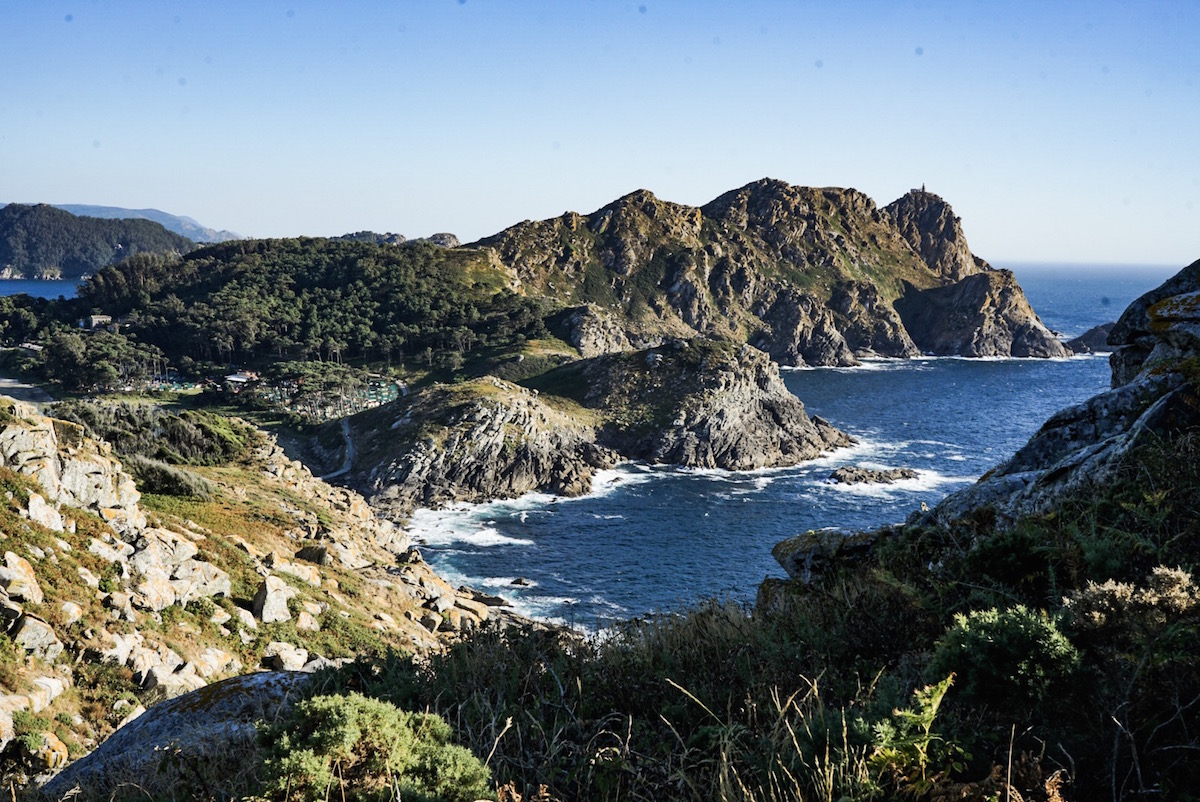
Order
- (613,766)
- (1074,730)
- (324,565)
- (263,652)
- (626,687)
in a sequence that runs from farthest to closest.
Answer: (324,565) → (263,652) → (626,687) → (613,766) → (1074,730)

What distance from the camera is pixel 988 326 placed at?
179250 millimetres

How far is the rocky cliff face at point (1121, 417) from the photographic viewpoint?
870 centimetres

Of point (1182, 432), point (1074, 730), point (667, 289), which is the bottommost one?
point (1074, 730)

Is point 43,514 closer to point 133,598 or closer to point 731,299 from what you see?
point 133,598

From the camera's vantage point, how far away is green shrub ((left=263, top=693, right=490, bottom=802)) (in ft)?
16.2

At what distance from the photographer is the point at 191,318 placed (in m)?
135

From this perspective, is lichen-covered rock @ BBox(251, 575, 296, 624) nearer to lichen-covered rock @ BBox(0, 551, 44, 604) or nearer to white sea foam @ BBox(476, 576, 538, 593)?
lichen-covered rock @ BBox(0, 551, 44, 604)

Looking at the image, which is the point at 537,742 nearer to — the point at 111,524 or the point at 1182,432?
the point at 1182,432

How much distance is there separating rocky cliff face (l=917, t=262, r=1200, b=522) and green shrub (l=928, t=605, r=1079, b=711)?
14.2ft

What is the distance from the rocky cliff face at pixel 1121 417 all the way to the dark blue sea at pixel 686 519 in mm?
22000

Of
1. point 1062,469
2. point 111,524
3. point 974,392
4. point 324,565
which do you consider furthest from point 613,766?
point 974,392

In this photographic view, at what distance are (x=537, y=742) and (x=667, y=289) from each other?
186417 mm

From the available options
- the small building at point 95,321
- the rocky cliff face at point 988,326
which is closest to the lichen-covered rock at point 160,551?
the small building at point 95,321

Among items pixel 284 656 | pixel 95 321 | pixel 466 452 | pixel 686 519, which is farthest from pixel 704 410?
pixel 95 321
